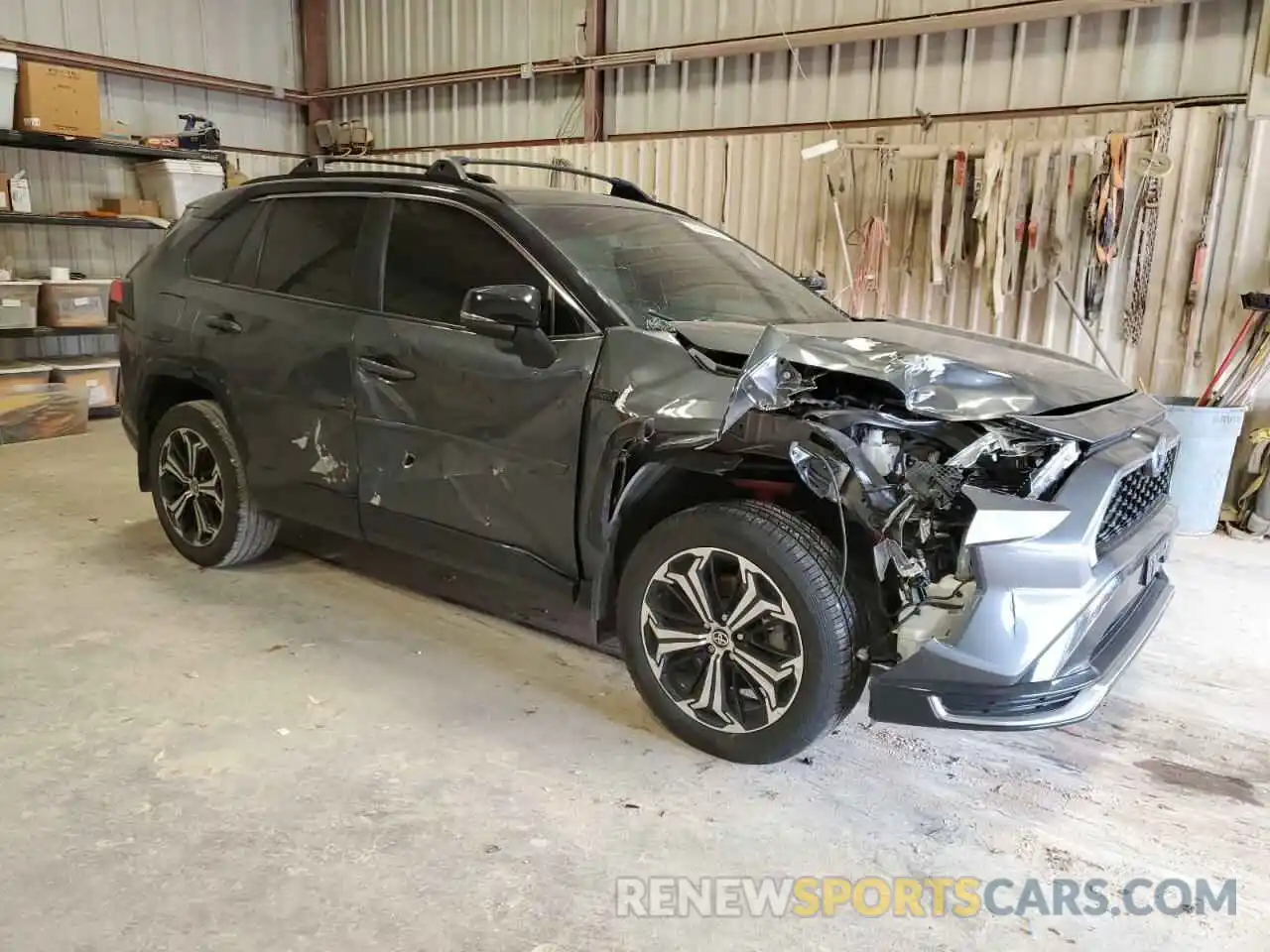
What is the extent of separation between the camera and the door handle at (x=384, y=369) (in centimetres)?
301

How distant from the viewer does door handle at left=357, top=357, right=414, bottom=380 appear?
301cm

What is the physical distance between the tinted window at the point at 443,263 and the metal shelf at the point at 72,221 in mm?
5794

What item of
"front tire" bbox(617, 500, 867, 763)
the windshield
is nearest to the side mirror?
the windshield

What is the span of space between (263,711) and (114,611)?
3.77ft

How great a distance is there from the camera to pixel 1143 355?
18.3 feet

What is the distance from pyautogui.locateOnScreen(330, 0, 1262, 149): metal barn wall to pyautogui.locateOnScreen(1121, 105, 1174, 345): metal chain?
13.4 inches

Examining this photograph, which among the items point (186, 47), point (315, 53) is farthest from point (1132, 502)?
point (315, 53)

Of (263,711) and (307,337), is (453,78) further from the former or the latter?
(263,711)

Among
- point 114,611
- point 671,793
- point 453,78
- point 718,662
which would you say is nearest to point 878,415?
point 718,662

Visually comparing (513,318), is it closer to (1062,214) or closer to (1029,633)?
(1029,633)

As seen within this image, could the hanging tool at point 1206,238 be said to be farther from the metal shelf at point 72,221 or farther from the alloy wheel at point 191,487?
the metal shelf at point 72,221

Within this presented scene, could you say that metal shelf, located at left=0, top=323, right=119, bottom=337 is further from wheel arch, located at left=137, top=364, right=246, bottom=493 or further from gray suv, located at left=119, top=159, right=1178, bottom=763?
gray suv, located at left=119, top=159, right=1178, bottom=763

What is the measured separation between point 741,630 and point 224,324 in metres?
2.39

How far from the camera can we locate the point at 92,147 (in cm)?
765
